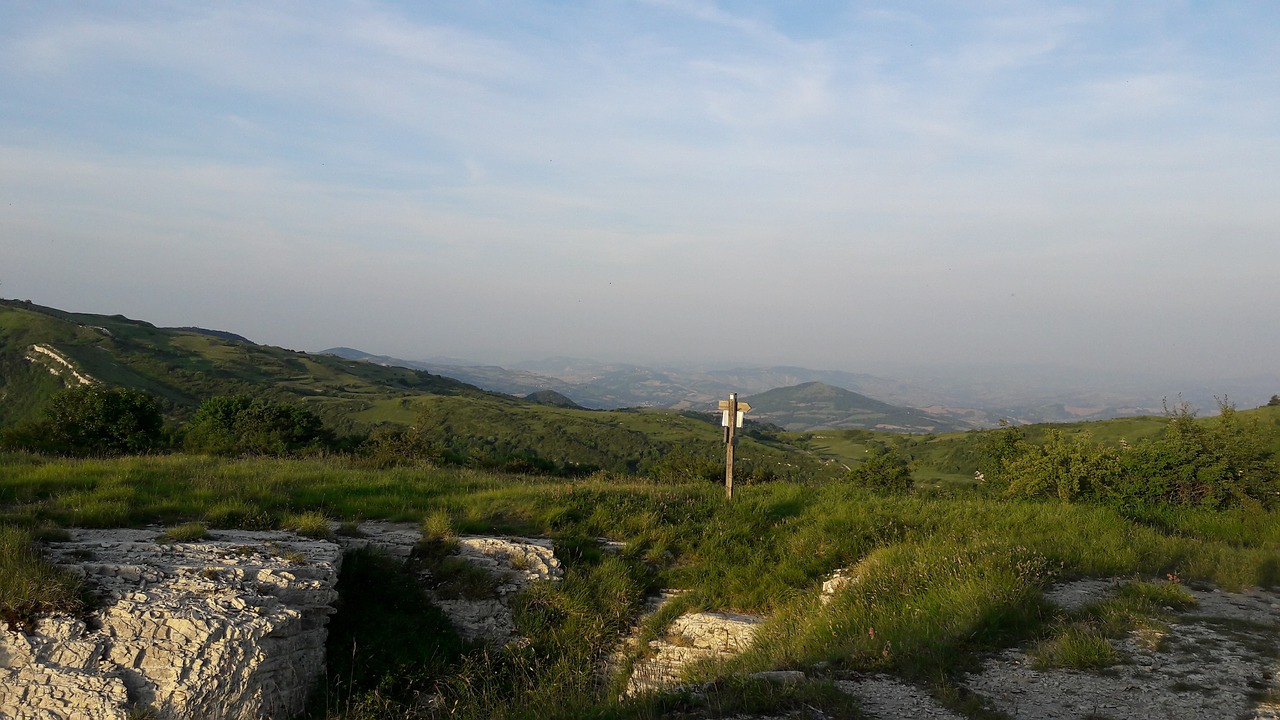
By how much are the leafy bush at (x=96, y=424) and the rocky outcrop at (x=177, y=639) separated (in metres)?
15.9

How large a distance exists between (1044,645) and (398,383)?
164m

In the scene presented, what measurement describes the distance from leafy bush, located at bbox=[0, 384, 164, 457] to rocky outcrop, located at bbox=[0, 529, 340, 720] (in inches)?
627

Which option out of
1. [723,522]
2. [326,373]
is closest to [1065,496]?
[723,522]

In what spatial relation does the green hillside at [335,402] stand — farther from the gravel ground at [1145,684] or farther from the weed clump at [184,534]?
the gravel ground at [1145,684]

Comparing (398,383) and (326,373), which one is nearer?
(326,373)

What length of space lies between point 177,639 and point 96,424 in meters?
19.9

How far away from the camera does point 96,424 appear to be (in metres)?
21.8

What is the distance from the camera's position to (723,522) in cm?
1186

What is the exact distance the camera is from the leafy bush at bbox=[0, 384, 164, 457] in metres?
20.7

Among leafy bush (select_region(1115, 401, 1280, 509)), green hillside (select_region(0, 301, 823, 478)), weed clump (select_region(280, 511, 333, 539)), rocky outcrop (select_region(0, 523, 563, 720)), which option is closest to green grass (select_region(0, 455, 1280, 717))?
weed clump (select_region(280, 511, 333, 539))

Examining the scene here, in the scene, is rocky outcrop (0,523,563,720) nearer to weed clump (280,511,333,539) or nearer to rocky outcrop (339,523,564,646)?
rocky outcrop (339,523,564,646)

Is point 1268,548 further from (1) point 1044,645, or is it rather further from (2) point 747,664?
(2) point 747,664

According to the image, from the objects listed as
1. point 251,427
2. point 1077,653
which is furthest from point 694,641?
point 251,427

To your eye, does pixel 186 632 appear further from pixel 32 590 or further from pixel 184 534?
pixel 184 534
